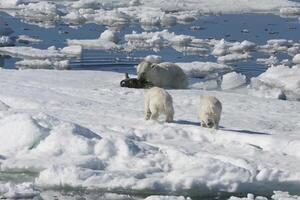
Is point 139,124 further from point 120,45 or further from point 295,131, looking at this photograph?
point 120,45

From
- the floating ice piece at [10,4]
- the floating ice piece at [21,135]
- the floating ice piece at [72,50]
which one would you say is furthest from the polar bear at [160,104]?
the floating ice piece at [10,4]

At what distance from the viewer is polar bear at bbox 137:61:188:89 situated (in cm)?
1495

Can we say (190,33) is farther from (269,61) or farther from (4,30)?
(4,30)

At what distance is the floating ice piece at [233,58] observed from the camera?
20953 mm

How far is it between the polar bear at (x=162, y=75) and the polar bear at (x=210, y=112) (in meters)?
5.22

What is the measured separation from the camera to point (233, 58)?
21172 mm

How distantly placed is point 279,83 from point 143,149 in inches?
360

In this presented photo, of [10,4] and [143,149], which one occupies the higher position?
[143,149]

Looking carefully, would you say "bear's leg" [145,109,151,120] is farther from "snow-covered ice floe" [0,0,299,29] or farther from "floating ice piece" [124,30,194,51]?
"snow-covered ice floe" [0,0,299,29]

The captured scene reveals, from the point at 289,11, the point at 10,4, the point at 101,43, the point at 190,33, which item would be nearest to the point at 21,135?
the point at 101,43

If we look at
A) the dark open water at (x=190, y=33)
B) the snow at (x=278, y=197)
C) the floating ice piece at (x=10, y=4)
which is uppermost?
the snow at (x=278, y=197)

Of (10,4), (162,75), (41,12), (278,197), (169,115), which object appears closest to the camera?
(278,197)

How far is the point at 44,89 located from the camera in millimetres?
13508

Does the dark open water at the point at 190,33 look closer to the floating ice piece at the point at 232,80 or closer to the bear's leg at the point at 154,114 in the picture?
the floating ice piece at the point at 232,80
